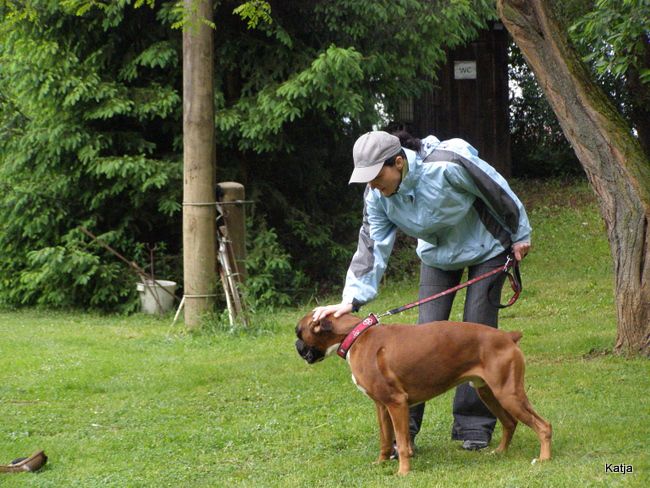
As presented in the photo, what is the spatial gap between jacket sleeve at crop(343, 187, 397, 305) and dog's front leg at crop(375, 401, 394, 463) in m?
0.61

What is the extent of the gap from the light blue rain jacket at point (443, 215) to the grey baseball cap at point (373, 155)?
0.22 meters

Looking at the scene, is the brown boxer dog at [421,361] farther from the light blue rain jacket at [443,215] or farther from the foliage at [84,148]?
the foliage at [84,148]

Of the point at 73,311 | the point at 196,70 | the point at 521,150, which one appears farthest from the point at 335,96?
the point at 521,150

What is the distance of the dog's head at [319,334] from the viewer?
5383 mm

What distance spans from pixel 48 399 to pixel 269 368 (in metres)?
1.96

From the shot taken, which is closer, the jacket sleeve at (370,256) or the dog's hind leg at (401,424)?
the dog's hind leg at (401,424)

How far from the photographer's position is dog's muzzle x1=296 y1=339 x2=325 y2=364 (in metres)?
5.42

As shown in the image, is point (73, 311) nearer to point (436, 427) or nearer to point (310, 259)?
point (310, 259)

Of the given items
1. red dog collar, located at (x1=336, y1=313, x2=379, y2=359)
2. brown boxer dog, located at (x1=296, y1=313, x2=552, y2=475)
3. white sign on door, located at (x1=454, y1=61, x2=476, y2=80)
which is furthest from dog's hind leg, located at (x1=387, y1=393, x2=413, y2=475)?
white sign on door, located at (x1=454, y1=61, x2=476, y2=80)

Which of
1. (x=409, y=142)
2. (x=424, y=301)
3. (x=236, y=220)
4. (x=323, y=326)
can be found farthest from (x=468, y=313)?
(x=236, y=220)

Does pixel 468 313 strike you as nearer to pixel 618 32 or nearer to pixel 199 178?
pixel 618 32

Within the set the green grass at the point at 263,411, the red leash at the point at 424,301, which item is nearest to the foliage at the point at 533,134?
the green grass at the point at 263,411

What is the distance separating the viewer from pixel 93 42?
1370cm

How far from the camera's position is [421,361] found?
5.25 meters
